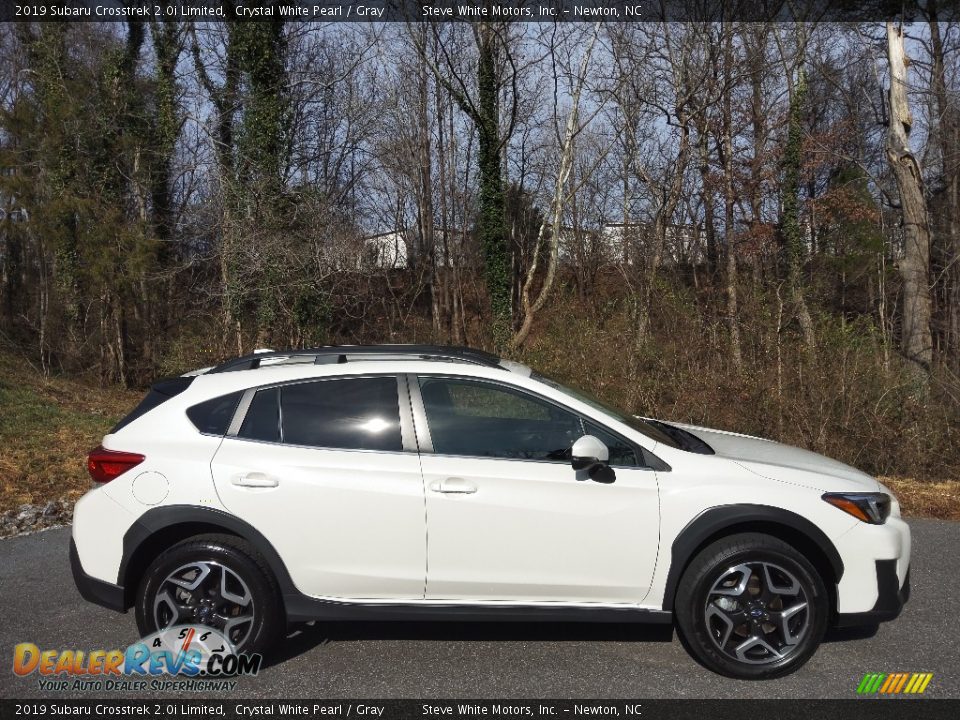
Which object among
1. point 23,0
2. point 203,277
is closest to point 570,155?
point 203,277

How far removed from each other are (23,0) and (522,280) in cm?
1727

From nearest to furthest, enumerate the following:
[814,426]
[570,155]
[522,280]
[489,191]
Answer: [814,426]
[489,191]
[570,155]
[522,280]

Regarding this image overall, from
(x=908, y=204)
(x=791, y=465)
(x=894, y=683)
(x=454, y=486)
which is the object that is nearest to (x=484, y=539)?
(x=454, y=486)

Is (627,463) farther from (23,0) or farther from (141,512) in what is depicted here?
(23,0)

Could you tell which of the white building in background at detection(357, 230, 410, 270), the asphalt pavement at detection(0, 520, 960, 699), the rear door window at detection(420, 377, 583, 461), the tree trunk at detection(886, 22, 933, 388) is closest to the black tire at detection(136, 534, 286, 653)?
the asphalt pavement at detection(0, 520, 960, 699)

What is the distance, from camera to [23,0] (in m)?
22.9

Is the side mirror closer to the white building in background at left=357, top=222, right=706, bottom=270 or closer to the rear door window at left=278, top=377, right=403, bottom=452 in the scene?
the rear door window at left=278, top=377, right=403, bottom=452

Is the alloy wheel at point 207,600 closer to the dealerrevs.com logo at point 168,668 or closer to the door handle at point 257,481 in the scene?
the dealerrevs.com logo at point 168,668

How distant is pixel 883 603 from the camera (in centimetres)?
396

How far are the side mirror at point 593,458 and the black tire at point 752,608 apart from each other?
2.10ft

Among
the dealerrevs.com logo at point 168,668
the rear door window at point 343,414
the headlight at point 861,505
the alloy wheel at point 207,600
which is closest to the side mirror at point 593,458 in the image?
the rear door window at point 343,414

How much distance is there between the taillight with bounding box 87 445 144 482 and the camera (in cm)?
412

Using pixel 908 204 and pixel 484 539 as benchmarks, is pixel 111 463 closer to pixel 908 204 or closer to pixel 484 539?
pixel 484 539

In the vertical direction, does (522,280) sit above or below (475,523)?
above
